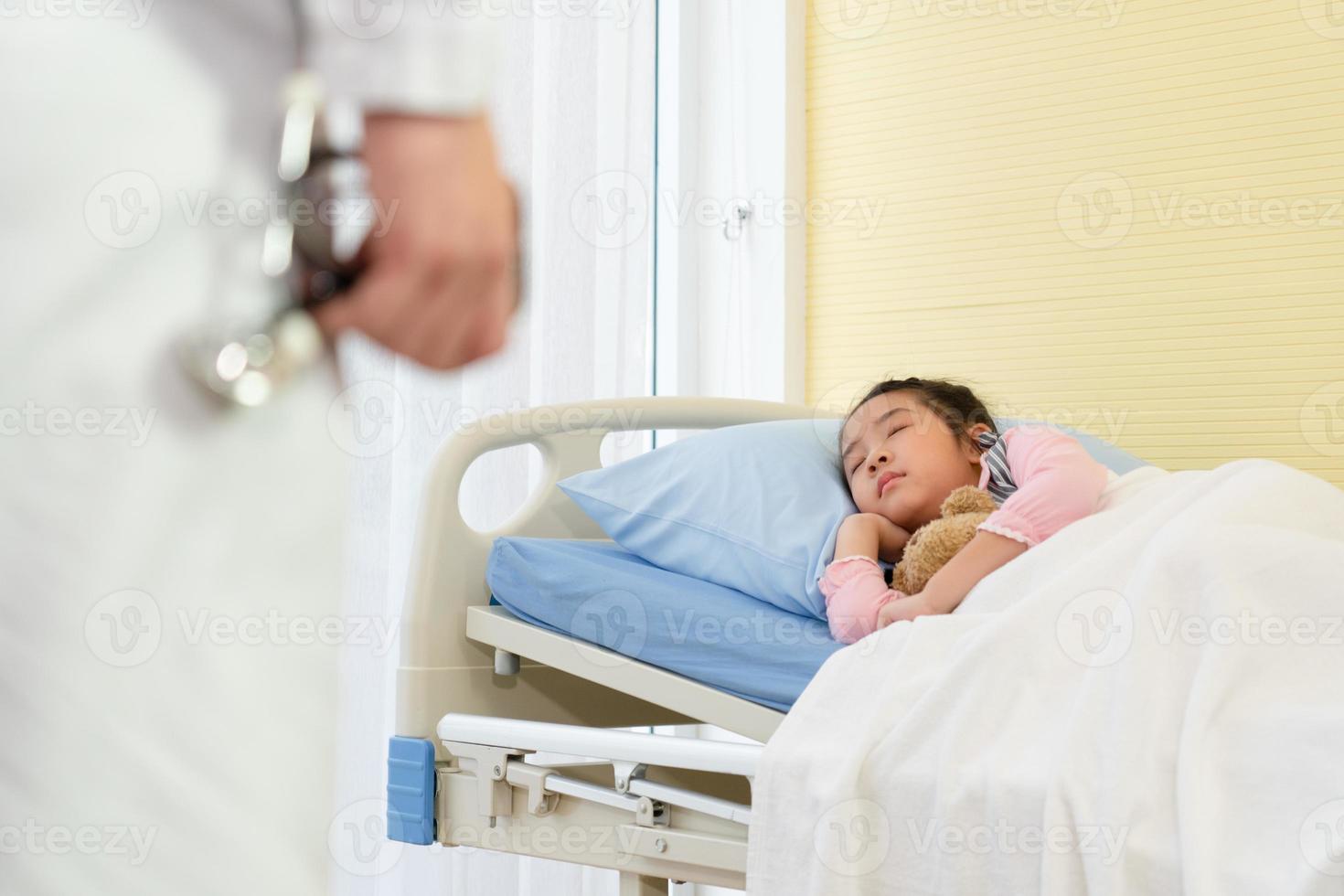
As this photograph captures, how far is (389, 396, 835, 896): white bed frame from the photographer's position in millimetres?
1152

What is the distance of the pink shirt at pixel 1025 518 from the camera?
1240 mm

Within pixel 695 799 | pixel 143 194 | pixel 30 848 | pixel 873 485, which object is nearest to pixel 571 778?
pixel 695 799

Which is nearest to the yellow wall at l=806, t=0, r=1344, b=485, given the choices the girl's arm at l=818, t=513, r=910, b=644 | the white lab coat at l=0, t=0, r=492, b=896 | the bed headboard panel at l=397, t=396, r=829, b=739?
the bed headboard panel at l=397, t=396, r=829, b=739

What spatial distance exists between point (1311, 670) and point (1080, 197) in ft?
4.94

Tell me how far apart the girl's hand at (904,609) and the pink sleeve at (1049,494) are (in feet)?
0.37

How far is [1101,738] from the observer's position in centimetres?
92

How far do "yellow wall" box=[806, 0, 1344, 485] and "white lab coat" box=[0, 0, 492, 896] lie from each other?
1.20 meters

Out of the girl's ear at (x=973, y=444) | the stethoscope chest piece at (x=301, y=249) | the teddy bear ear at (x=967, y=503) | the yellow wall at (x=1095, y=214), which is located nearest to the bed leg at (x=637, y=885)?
the teddy bear ear at (x=967, y=503)

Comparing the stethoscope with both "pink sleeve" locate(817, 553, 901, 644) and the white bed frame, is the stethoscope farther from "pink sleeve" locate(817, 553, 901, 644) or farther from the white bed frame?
"pink sleeve" locate(817, 553, 901, 644)

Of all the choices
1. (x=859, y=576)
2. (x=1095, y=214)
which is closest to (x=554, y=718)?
(x=859, y=576)

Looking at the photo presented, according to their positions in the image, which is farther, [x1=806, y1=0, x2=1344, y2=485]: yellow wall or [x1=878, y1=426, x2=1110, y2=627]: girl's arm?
[x1=806, y1=0, x2=1344, y2=485]: yellow wall

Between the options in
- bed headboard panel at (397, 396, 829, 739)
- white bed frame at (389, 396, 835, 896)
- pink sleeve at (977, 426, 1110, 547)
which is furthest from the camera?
bed headboard panel at (397, 396, 829, 739)

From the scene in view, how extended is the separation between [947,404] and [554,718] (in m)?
0.65

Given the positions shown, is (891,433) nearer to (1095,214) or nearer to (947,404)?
(947,404)
